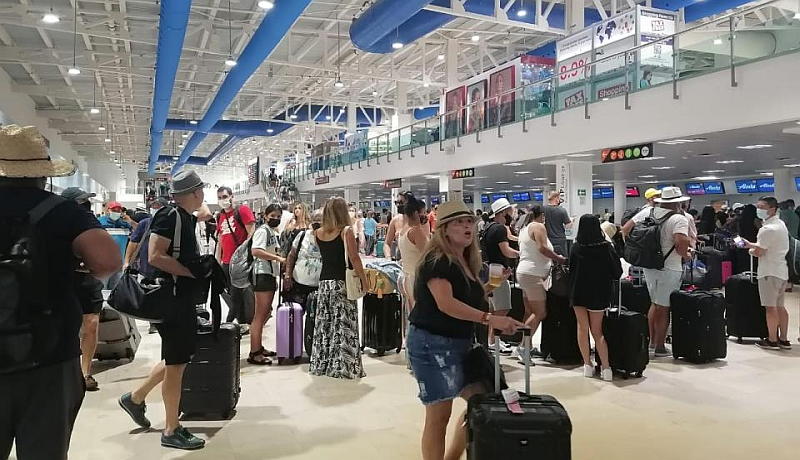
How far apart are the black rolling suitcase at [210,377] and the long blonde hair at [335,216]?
1.35 m

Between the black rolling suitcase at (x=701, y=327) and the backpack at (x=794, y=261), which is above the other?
the backpack at (x=794, y=261)

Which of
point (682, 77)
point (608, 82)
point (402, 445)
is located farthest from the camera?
point (608, 82)

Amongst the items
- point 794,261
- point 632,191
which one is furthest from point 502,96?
point 632,191

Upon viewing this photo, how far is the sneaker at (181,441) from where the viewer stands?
148 inches

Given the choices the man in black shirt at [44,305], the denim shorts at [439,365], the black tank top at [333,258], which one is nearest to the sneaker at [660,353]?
the black tank top at [333,258]

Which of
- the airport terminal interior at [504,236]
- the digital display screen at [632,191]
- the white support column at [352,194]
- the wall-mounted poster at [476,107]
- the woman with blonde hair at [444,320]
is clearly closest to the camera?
the woman with blonde hair at [444,320]

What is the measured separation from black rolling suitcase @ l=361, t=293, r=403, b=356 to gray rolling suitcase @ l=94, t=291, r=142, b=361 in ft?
7.73

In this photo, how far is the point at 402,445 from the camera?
12.8 ft

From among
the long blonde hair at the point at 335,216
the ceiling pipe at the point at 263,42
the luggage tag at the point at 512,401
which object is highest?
the ceiling pipe at the point at 263,42

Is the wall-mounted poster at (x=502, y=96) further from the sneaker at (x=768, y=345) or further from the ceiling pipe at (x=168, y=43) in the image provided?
the sneaker at (x=768, y=345)

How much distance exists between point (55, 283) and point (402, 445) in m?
2.50

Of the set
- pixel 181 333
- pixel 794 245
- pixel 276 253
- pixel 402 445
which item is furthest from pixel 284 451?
pixel 794 245

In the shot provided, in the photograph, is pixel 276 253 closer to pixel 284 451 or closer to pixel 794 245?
pixel 284 451

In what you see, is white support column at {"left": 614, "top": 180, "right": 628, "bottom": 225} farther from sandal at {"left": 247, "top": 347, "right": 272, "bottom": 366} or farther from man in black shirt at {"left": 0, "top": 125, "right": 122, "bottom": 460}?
man in black shirt at {"left": 0, "top": 125, "right": 122, "bottom": 460}
